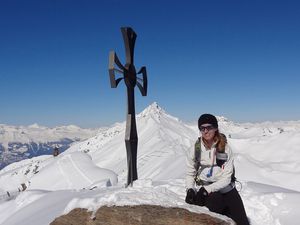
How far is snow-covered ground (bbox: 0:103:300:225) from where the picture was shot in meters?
8.94

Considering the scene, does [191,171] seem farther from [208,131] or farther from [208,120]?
[208,120]

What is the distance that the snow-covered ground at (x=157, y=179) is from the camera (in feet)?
29.3

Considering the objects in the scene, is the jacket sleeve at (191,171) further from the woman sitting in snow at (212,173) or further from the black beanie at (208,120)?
the black beanie at (208,120)

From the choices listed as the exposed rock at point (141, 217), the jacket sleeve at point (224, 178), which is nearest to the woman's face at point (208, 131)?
the jacket sleeve at point (224, 178)

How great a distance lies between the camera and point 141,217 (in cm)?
722

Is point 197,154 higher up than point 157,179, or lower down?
higher up

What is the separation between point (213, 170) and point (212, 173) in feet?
0.19

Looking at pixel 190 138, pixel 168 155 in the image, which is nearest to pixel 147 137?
pixel 190 138

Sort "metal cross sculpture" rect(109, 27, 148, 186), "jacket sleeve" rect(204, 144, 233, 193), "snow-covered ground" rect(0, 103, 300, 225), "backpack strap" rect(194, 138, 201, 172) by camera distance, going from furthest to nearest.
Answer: "metal cross sculpture" rect(109, 27, 148, 186) < "snow-covered ground" rect(0, 103, 300, 225) < "backpack strap" rect(194, 138, 201, 172) < "jacket sleeve" rect(204, 144, 233, 193)

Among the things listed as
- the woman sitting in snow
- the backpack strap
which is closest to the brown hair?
the woman sitting in snow

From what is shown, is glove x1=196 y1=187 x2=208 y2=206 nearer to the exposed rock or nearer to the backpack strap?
the exposed rock

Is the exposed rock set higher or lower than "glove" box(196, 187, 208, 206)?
lower

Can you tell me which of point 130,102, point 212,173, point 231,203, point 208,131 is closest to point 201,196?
point 212,173

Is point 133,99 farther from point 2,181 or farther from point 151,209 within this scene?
point 2,181
